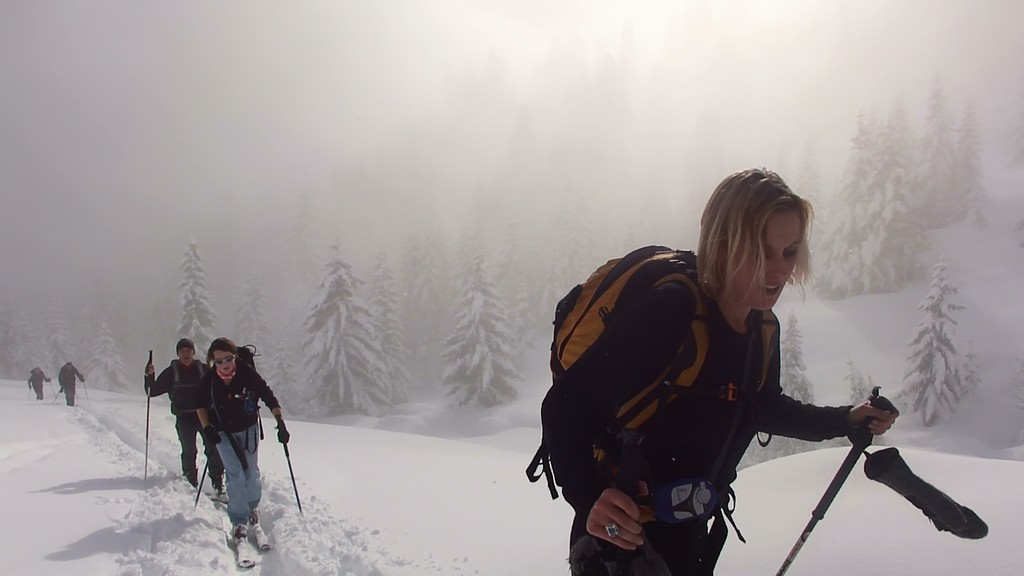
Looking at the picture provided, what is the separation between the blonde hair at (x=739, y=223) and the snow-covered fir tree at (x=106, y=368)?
69.2 metres

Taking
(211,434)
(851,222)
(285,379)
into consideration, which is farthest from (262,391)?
(851,222)

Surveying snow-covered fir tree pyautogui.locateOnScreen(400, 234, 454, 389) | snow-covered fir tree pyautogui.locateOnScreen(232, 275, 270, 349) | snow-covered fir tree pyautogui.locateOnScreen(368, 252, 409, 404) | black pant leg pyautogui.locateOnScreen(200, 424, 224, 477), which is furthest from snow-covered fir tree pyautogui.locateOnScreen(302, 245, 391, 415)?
black pant leg pyautogui.locateOnScreen(200, 424, 224, 477)

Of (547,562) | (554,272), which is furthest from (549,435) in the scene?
(554,272)

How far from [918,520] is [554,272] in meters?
53.1

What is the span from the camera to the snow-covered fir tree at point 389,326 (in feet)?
162

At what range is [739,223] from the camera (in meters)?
2.00

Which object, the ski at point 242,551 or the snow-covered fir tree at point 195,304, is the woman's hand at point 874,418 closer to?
the ski at point 242,551

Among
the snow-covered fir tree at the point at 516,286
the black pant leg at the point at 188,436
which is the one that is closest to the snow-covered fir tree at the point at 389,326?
the snow-covered fir tree at the point at 516,286

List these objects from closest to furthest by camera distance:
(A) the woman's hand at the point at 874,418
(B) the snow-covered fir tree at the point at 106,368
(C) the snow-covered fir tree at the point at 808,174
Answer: (A) the woman's hand at the point at 874,418 < (B) the snow-covered fir tree at the point at 106,368 < (C) the snow-covered fir tree at the point at 808,174

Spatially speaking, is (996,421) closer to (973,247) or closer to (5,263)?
(973,247)

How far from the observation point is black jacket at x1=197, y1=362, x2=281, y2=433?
7.54 m

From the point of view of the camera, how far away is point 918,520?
5.22 metres

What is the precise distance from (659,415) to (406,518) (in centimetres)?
828

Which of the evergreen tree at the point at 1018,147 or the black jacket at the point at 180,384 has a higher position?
the evergreen tree at the point at 1018,147
